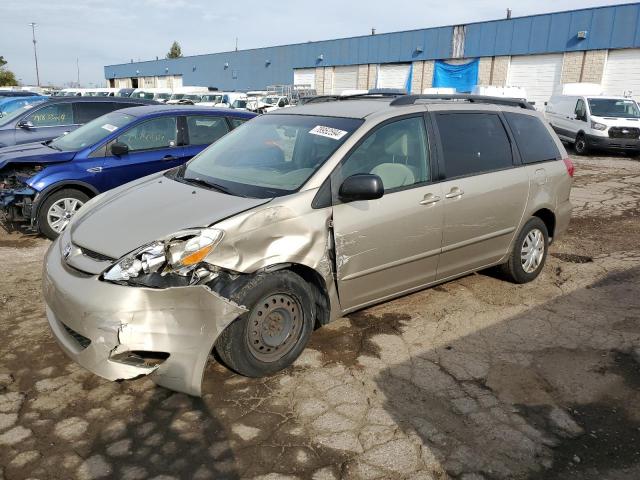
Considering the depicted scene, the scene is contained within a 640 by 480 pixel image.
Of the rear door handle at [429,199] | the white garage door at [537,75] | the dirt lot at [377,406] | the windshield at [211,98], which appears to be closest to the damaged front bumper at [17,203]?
the dirt lot at [377,406]

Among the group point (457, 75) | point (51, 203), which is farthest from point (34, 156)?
point (457, 75)

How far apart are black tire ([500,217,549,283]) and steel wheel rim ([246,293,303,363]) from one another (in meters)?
2.53

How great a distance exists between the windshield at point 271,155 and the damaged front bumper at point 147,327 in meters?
0.89

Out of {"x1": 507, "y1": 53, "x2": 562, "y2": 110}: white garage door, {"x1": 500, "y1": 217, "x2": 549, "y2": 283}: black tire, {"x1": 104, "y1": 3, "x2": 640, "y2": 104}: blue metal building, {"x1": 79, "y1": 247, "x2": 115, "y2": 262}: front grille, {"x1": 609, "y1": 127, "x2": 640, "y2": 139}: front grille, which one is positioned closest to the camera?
{"x1": 79, "y1": 247, "x2": 115, "y2": 262}: front grille

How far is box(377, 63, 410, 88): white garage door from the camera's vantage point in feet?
110

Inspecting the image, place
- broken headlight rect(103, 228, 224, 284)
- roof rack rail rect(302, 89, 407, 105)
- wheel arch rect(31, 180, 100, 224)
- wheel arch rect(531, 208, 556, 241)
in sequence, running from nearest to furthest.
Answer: broken headlight rect(103, 228, 224, 284) < roof rack rail rect(302, 89, 407, 105) < wheel arch rect(531, 208, 556, 241) < wheel arch rect(31, 180, 100, 224)

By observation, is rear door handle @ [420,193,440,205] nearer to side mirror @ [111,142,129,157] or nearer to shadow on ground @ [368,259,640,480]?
shadow on ground @ [368,259,640,480]

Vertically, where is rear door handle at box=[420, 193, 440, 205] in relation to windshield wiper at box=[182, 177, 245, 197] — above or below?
below

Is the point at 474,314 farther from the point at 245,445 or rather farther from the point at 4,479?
the point at 4,479

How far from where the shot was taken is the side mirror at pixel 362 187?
11.3 ft

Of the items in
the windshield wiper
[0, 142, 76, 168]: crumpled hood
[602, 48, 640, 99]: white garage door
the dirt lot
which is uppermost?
[602, 48, 640, 99]: white garage door

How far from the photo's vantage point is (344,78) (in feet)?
124

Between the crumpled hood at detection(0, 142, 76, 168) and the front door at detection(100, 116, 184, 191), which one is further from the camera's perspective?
the front door at detection(100, 116, 184, 191)

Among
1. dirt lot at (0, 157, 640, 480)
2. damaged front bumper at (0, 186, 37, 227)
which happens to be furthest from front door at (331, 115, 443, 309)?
damaged front bumper at (0, 186, 37, 227)
